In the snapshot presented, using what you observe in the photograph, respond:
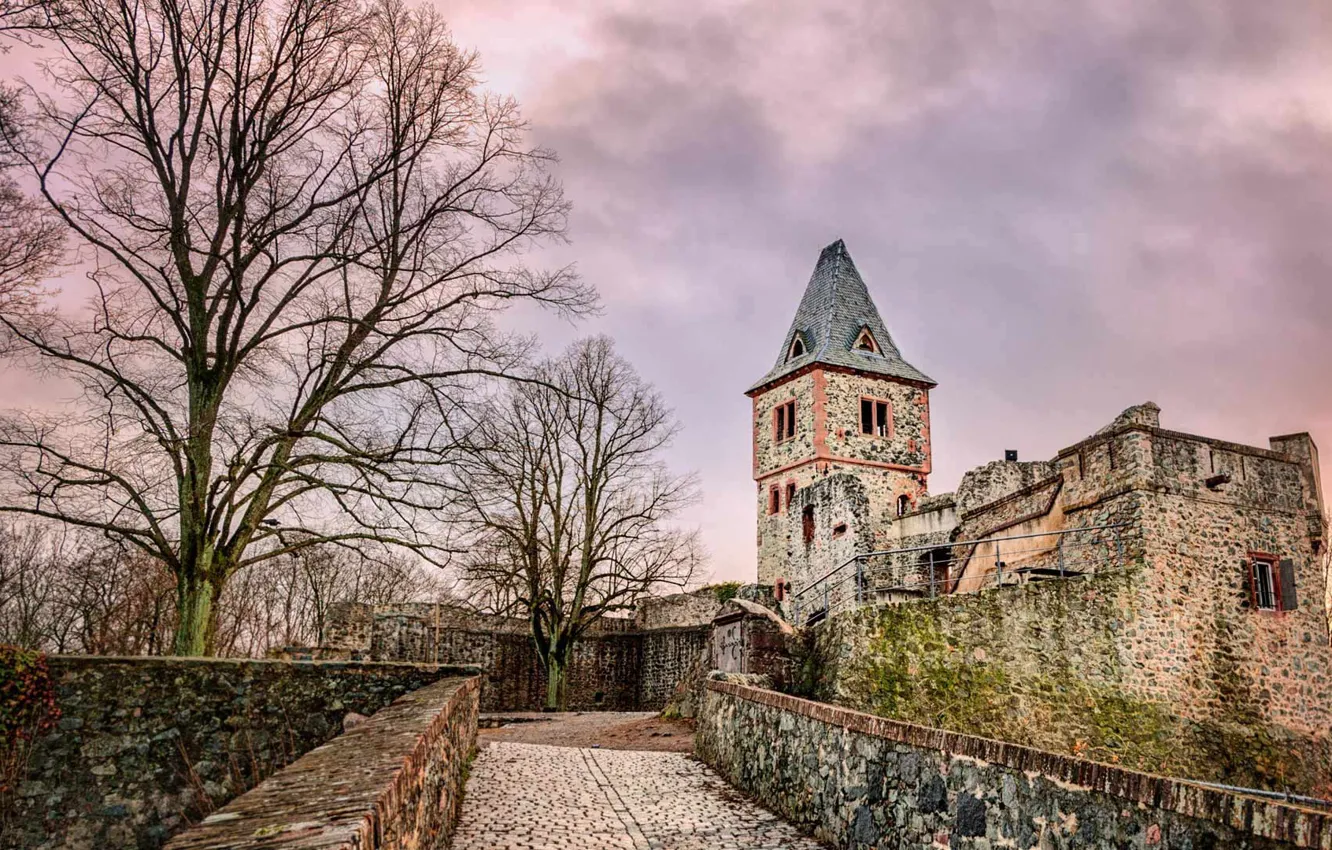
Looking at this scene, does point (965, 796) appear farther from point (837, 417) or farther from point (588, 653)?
point (837, 417)

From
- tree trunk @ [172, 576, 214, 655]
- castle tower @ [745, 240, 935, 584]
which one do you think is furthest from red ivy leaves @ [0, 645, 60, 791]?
castle tower @ [745, 240, 935, 584]

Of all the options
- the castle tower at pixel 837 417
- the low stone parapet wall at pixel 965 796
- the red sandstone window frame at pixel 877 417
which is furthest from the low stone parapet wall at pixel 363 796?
the red sandstone window frame at pixel 877 417

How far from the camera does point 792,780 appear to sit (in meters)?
7.98

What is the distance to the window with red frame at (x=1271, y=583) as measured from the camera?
17984 millimetres

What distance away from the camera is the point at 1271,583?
59.9 ft

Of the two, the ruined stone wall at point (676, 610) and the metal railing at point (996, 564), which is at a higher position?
the metal railing at point (996, 564)

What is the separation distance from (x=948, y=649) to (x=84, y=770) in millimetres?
11936

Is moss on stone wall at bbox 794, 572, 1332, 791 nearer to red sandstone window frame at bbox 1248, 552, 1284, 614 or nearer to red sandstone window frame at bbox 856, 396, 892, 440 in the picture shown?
red sandstone window frame at bbox 1248, 552, 1284, 614

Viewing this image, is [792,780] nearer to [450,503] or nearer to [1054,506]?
[450,503]

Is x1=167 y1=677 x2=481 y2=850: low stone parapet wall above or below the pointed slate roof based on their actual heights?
below

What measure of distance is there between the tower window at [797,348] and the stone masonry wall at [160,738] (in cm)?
3159

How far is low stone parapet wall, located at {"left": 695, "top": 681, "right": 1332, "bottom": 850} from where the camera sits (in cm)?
372

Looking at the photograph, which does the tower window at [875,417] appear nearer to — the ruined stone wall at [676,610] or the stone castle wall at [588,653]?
the ruined stone wall at [676,610]

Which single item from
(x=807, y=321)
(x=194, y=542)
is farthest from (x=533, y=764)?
(x=807, y=321)
